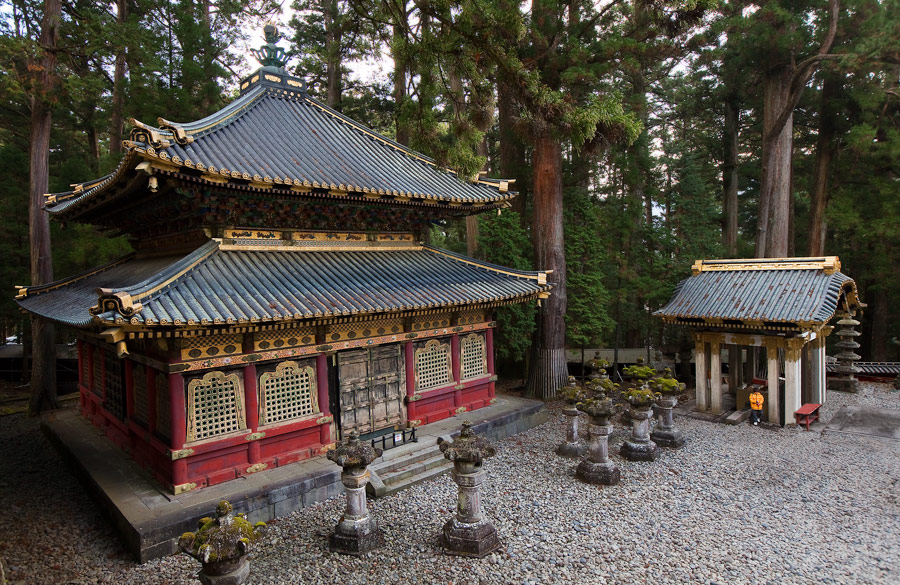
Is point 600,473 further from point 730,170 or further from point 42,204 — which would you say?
point 730,170

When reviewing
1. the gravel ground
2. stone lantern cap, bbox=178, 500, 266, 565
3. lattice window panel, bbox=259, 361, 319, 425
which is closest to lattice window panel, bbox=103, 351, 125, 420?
the gravel ground

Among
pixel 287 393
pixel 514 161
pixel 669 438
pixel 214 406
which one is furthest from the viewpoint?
pixel 514 161

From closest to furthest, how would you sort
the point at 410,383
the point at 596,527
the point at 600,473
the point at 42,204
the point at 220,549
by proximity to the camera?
the point at 220,549 → the point at 596,527 → the point at 600,473 → the point at 410,383 → the point at 42,204

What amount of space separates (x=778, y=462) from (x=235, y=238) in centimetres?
1170

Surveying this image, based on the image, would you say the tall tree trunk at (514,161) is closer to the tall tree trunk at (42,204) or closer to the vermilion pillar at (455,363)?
the vermilion pillar at (455,363)

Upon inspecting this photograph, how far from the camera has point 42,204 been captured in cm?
1362

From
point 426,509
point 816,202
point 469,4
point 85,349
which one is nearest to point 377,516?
point 426,509

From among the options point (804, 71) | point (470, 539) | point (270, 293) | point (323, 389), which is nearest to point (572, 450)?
point (470, 539)

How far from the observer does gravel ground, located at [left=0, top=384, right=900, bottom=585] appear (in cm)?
645

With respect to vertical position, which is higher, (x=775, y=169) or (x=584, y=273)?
(x=775, y=169)

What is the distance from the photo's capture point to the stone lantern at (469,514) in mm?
6863

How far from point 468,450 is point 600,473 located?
3479mm

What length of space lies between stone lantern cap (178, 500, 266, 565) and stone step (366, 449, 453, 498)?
11.1 feet

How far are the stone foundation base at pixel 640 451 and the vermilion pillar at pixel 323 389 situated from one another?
622 centimetres
